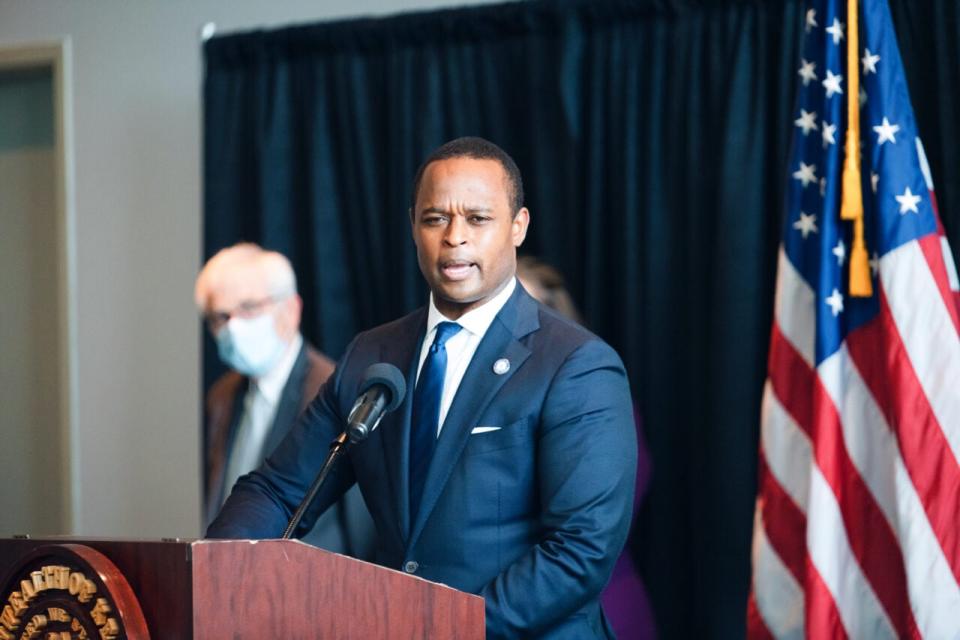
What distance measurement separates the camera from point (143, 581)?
1808 mm

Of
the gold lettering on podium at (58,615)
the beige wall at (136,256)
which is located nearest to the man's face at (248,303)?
the beige wall at (136,256)

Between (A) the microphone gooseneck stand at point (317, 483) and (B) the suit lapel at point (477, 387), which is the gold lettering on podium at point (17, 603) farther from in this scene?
(B) the suit lapel at point (477, 387)

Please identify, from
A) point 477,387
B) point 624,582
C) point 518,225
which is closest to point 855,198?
point 624,582

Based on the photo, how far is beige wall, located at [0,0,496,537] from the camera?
5.64 meters

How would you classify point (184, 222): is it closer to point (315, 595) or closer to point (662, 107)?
point (662, 107)

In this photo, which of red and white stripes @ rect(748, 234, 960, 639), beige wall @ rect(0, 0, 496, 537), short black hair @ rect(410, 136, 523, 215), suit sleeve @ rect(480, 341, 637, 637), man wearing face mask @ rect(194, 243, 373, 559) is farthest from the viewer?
beige wall @ rect(0, 0, 496, 537)

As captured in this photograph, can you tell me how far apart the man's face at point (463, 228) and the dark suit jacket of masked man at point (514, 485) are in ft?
0.31

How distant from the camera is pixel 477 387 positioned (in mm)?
2461

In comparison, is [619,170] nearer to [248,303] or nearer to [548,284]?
[548,284]

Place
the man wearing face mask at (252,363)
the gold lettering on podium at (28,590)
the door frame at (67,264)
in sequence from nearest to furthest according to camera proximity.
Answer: the gold lettering on podium at (28,590)
the man wearing face mask at (252,363)
the door frame at (67,264)

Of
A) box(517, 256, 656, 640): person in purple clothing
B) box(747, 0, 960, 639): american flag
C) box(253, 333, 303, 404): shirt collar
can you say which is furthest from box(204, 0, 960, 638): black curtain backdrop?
box(253, 333, 303, 404): shirt collar

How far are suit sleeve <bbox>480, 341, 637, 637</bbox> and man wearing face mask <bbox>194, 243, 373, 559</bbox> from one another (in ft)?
5.19

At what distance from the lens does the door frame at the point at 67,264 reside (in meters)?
5.80

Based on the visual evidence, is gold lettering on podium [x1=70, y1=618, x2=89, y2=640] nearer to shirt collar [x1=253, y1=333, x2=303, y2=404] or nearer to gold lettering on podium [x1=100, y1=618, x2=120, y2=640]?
gold lettering on podium [x1=100, y1=618, x2=120, y2=640]
